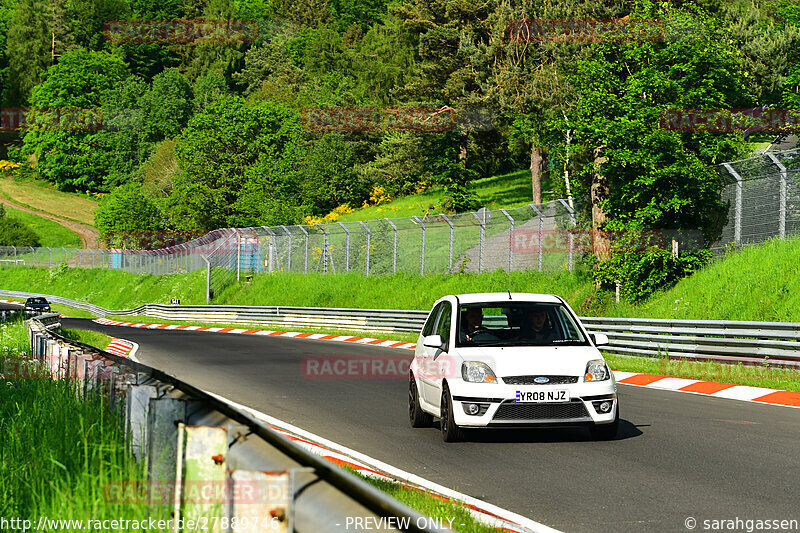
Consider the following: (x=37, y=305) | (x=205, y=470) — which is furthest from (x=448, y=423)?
(x=37, y=305)

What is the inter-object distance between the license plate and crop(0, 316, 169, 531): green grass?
4.32 metres

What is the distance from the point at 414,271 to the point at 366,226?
12.0ft

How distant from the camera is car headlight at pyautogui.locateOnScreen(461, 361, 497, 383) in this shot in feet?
34.6

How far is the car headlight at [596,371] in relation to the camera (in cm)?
1052

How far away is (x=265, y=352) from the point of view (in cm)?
2747

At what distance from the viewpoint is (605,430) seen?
1081cm

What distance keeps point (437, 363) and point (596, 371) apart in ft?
5.80

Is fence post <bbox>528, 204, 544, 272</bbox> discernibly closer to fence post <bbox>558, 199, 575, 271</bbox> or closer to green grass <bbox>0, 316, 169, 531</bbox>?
fence post <bbox>558, 199, 575, 271</bbox>

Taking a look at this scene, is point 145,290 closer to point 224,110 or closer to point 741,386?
point 224,110

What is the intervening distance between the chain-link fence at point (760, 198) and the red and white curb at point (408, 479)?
14.8 metres

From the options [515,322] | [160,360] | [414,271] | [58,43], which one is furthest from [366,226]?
[58,43]

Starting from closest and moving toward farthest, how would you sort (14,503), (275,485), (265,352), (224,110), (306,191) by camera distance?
(275,485) < (14,503) < (265,352) < (306,191) < (224,110)
